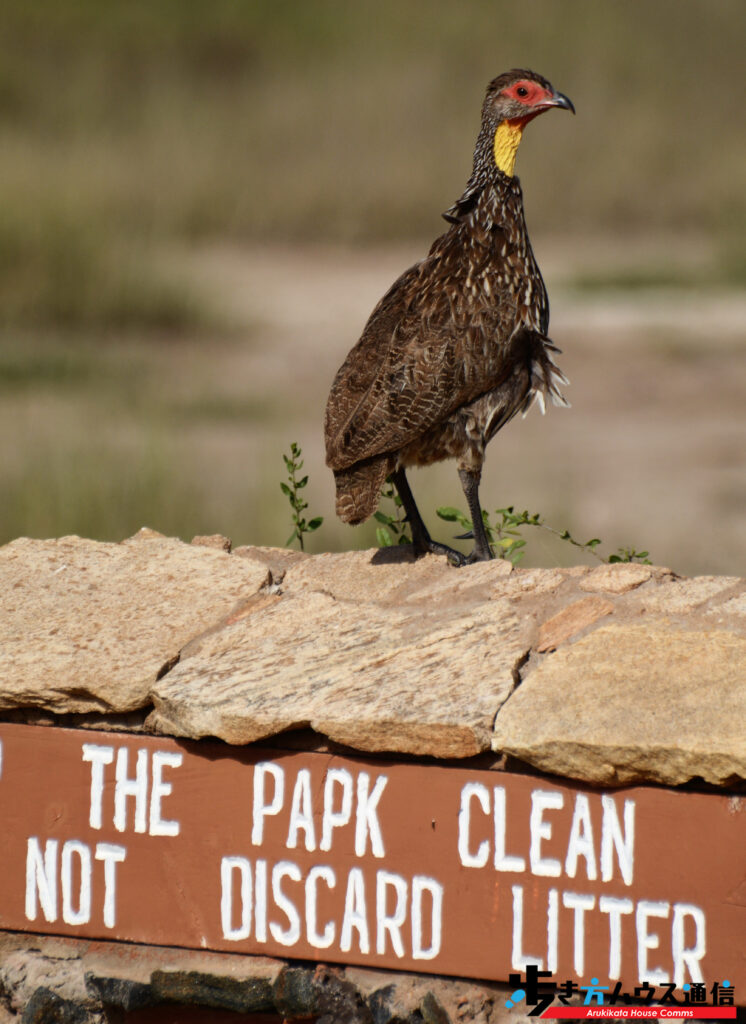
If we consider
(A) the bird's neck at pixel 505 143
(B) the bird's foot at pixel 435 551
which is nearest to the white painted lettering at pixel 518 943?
(B) the bird's foot at pixel 435 551

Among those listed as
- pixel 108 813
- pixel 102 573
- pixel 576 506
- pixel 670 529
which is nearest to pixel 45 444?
pixel 576 506

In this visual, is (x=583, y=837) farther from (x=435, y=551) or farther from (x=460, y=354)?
(x=460, y=354)

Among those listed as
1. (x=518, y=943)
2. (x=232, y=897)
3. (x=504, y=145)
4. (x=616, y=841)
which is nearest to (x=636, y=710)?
(x=616, y=841)

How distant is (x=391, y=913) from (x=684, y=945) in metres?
0.55

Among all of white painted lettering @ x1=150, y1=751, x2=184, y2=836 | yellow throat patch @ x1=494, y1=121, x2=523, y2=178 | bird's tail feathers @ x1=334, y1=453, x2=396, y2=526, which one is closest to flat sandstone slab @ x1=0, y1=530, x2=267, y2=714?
white painted lettering @ x1=150, y1=751, x2=184, y2=836

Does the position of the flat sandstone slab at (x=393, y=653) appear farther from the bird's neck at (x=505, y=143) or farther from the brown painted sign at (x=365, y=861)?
the bird's neck at (x=505, y=143)

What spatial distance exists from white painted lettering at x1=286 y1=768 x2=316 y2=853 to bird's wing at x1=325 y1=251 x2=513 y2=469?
38.2 inches

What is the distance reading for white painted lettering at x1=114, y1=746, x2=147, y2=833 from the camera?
9.52 ft

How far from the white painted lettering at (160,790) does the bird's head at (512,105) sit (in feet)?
5.91

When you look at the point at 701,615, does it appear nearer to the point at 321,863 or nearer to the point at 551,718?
the point at 551,718

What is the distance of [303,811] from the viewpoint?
279 centimetres

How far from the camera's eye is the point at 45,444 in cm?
754

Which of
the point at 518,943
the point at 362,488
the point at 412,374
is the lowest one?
the point at 518,943

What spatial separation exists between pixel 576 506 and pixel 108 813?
4279 millimetres
